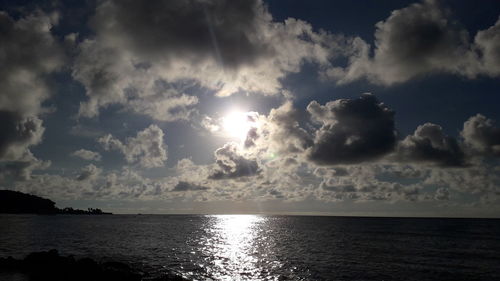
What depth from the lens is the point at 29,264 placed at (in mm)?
43781

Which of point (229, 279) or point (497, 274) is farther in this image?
point (497, 274)

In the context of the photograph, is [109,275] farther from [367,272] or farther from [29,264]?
[367,272]

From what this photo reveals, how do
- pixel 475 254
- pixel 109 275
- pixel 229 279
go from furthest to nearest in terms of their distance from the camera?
pixel 475 254
pixel 229 279
pixel 109 275

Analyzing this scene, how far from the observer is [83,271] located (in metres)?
38.9

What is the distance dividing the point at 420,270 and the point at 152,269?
3732cm

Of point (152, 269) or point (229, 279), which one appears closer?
point (229, 279)

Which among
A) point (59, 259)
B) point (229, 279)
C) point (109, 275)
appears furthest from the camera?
point (59, 259)

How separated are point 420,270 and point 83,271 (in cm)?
4434

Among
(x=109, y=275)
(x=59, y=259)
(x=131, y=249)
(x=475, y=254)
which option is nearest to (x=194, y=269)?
(x=109, y=275)

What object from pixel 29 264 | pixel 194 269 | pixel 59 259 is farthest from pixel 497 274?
pixel 29 264

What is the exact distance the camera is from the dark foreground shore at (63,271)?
37250mm

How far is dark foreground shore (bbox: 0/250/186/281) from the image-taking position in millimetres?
37250

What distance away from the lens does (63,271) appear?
39500mm

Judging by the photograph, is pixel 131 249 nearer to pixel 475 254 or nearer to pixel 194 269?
pixel 194 269
